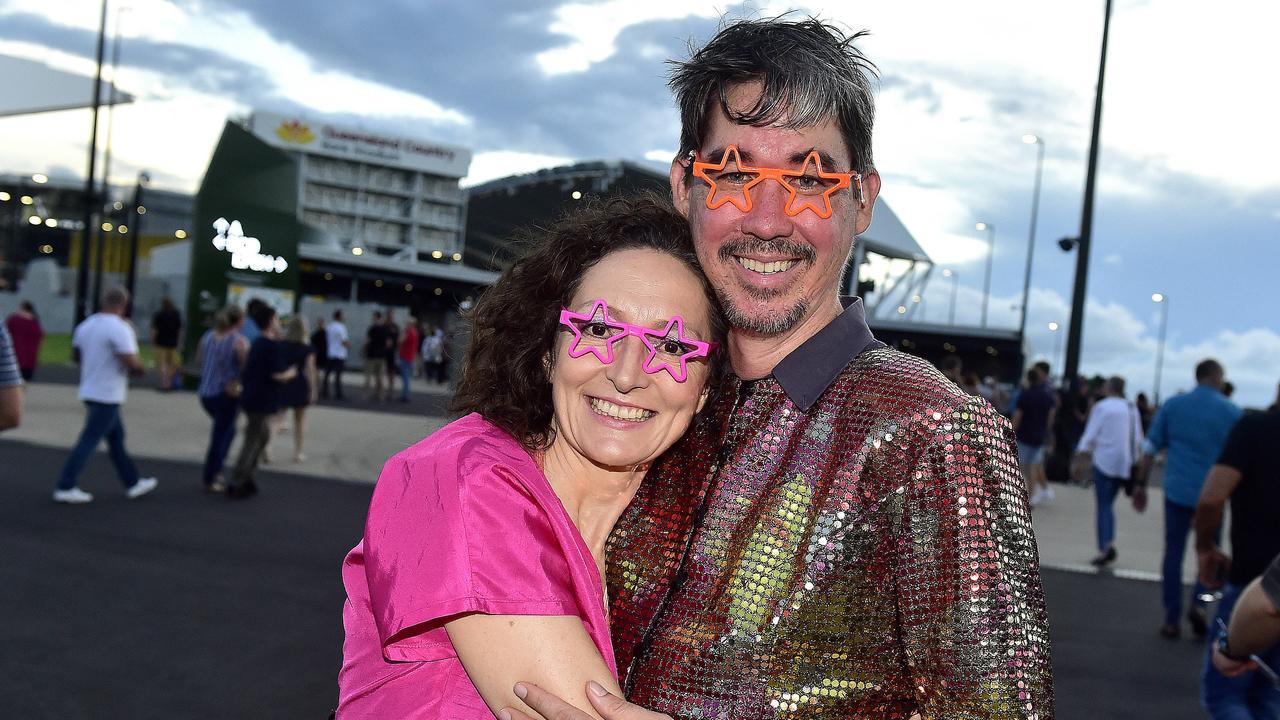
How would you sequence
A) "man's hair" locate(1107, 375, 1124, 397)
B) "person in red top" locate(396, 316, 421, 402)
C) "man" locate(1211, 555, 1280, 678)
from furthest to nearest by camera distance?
"person in red top" locate(396, 316, 421, 402), "man's hair" locate(1107, 375, 1124, 397), "man" locate(1211, 555, 1280, 678)

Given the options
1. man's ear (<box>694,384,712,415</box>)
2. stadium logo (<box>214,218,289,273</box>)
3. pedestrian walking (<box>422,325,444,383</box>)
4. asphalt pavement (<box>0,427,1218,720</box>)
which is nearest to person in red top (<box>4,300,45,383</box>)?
asphalt pavement (<box>0,427,1218,720</box>)

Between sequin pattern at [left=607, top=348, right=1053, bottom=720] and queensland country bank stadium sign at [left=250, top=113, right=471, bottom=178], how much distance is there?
91.5 metres

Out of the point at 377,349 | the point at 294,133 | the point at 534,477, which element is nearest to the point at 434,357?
the point at 377,349

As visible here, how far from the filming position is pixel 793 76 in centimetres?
189

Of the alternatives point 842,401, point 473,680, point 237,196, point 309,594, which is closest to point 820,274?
point 842,401

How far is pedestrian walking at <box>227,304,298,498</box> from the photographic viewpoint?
10.1m

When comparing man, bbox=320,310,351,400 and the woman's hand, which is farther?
man, bbox=320,310,351,400

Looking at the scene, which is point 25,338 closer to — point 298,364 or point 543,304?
point 298,364

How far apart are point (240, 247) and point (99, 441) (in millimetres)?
13083

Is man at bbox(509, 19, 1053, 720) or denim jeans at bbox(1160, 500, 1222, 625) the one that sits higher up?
man at bbox(509, 19, 1053, 720)

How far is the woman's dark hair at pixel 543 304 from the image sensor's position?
6.83ft

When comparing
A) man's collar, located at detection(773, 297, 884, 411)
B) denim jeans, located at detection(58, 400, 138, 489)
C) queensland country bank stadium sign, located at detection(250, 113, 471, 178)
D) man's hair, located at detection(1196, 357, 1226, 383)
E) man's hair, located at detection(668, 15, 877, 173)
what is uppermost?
queensland country bank stadium sign, located at detection(250, 113, 471, 178)

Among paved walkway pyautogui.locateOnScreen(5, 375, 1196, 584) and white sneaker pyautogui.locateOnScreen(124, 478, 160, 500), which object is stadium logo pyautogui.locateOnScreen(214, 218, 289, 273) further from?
white sneaker pyautogui.locateOnScreen(124, 478, 160, 500)

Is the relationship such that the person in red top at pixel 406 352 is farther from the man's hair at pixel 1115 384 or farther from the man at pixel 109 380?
the man's hair at pixel 1115 384
